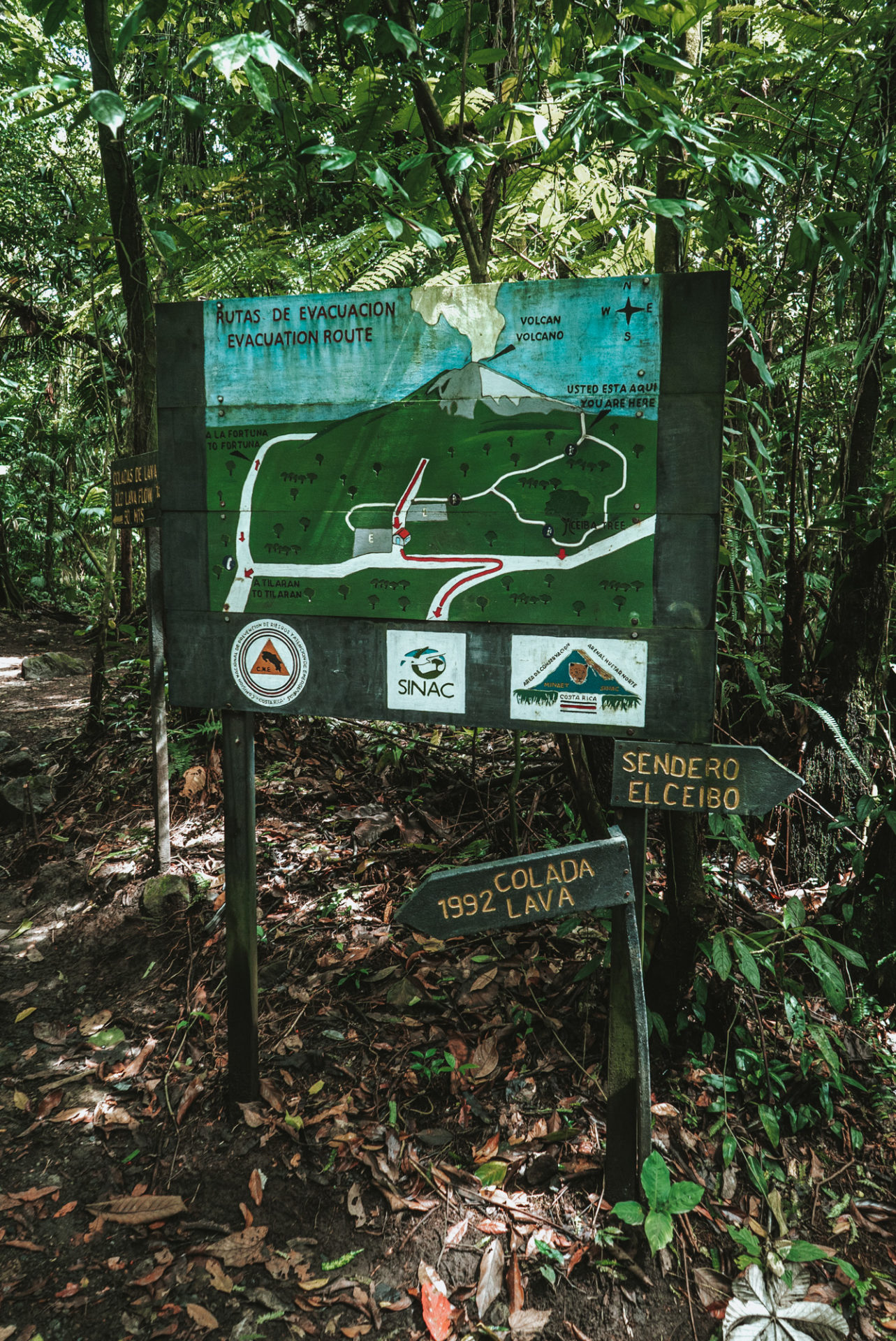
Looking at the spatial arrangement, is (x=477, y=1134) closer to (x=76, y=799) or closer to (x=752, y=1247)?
(x=752, y=1247)

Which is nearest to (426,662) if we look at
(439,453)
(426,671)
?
(426,671)

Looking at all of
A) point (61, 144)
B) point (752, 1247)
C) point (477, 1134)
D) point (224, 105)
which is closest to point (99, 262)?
point (224, 105)

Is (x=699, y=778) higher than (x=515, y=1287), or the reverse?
(x=699, y=778)

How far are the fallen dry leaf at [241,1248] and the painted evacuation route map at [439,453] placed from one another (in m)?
1.85

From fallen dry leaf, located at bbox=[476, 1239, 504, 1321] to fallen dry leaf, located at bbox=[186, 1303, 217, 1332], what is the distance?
27.7 inches

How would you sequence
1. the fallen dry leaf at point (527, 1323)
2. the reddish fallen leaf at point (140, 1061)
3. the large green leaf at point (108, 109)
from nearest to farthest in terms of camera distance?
the large green leaf at point (108, 109)
the fallen dry leaf at point (527, 1323)
the reddish fallen leaf at point (140, 1061)

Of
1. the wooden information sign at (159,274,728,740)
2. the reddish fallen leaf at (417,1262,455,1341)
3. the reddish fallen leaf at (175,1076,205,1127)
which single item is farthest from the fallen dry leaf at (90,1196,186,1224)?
the wooden information sign at (159,274,728,740)

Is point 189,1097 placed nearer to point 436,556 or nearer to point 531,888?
point 531,888

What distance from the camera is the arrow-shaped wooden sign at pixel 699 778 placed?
2074 mm

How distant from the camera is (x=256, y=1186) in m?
2.45

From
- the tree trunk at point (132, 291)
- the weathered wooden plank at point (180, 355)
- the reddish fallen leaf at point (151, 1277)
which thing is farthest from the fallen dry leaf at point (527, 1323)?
the tree trunk at point (132, 291)

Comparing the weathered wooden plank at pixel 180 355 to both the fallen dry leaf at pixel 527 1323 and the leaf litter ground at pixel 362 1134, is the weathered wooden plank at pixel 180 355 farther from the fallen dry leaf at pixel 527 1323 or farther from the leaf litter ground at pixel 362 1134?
the fallen dry leaf at pixel 527 1323

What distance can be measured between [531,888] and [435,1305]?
3.74ft

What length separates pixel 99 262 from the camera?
21.3ft
